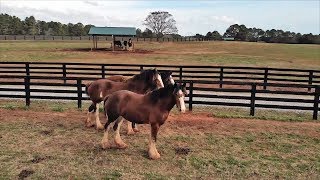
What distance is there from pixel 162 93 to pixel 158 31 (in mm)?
98681

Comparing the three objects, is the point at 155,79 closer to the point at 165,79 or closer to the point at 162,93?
the point at 165,79

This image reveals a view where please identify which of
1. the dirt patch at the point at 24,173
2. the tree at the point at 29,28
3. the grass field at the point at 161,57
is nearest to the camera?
the dirt patch at the point at 24,173

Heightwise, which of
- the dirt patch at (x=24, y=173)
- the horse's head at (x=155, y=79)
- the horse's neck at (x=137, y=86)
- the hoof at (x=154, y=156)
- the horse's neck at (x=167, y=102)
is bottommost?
the dirt patch at (x=24, y=173)

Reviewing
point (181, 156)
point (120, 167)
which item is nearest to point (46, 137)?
point (120, 167)

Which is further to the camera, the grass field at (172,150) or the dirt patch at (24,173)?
the grass field at (172,150)

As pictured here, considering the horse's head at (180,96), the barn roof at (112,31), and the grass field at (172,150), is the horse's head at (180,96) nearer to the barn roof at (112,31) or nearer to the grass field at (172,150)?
the grass field at (172,150)

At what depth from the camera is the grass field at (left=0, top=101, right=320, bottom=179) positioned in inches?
272

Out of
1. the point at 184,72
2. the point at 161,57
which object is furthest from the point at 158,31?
the point at 184,72

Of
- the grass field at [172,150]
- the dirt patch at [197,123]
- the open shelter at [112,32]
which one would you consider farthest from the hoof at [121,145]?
the open shelter at [112,32]

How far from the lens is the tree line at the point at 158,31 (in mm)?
97562

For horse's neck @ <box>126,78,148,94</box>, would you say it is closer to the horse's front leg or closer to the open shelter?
the horse's front leg

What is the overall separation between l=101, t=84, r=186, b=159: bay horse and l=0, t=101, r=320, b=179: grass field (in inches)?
27.1

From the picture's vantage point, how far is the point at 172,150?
8.27 m

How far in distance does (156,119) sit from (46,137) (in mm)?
3331
